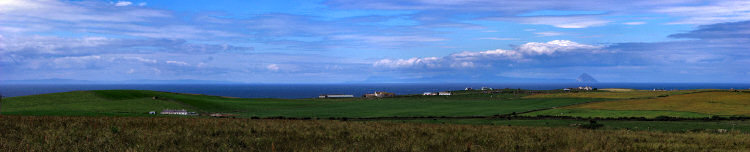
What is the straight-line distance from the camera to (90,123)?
90.5 feet

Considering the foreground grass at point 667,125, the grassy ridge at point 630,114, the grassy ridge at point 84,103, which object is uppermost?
the grassy ridge at point 84,103

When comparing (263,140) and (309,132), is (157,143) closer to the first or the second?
(263,140)

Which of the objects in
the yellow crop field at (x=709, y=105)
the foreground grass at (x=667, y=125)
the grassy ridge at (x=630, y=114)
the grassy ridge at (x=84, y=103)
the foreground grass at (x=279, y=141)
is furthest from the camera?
the grassy ridge at (x=84, y=103)

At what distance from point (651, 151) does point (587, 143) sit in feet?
8.44

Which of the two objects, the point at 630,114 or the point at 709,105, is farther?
the point at 709,105

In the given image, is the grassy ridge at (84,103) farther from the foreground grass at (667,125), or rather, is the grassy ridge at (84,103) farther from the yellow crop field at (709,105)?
the yellow crop field at (709,105)

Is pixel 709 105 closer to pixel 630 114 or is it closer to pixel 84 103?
pixel 630 114

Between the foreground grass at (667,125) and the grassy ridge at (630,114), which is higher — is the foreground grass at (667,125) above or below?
below

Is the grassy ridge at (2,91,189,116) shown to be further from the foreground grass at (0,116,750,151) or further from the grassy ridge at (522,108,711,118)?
the grassy ridge at (522,108,711,118)

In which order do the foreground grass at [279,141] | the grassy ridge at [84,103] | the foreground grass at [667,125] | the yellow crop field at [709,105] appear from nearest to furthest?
1. the foreground grass at [279,141]
2. the foreground grass at [667,125]
3. the yellow crop field at [709,105]
4. the grassy ridge at [84,103]

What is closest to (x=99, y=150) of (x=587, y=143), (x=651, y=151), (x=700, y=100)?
(x=587, y=143)

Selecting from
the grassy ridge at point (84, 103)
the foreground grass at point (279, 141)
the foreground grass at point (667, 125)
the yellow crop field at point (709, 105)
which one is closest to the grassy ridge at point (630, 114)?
the yellow crop field at point (709, 105)

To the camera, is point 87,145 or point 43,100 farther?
point 43,100

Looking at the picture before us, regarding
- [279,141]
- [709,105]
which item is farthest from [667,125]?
[279,141]
